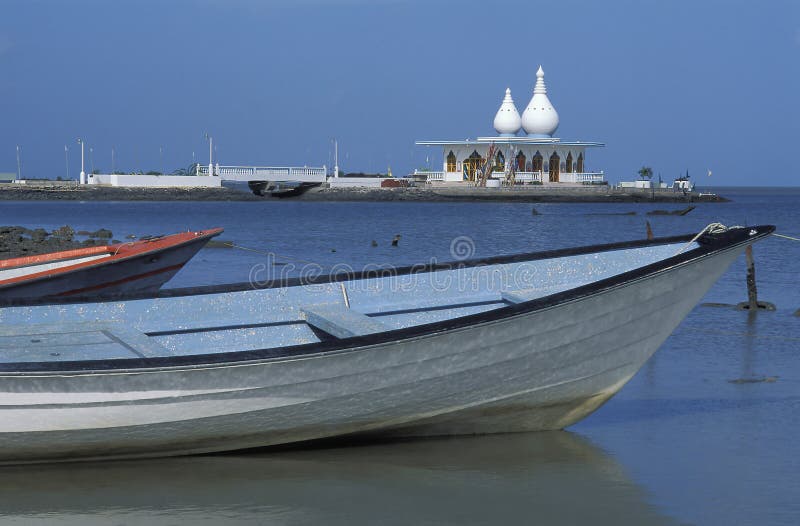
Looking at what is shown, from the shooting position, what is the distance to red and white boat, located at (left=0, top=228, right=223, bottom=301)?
37.4ft

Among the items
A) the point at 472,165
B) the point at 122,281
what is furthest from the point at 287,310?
the point at 472,165

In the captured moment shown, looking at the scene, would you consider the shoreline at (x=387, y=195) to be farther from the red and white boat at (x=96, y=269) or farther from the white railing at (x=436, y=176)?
the red and white boat at (x=96, y=269)

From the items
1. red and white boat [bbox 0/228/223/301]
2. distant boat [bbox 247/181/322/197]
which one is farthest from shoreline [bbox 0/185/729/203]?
red and white boat [bbox 0/228/223/301]

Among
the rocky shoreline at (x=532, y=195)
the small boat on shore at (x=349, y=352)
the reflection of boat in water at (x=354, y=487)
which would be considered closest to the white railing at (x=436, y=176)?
the rocky shoreline at (x=532, y=195)

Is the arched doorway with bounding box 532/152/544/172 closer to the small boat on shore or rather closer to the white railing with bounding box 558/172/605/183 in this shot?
the white railing with bounding box 558/172/605/183

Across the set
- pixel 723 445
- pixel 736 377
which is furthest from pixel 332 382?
pixel 736 377

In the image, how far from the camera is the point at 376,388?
24.0 ft

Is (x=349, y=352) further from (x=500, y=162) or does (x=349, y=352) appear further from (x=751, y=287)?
(x=500, y=162)

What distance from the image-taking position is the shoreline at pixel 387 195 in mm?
74000

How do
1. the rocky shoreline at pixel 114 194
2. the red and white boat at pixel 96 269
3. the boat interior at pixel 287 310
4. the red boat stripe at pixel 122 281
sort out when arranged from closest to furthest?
the boat interior at pixel 287 310 < the red and white boat at pixel 96 269 < the red boat stripe at pixel 122 281 < the rocky shoreline at pixel 114 194

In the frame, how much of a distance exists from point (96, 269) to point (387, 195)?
67.4m

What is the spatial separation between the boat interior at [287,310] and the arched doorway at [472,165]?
68.3m

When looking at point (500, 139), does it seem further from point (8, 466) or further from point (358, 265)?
point (8, 466)

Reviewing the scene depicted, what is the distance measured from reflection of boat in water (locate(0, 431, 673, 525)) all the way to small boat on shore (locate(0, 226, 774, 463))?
170mm
